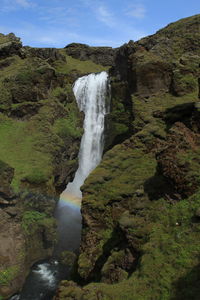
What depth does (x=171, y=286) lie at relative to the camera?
295 inches

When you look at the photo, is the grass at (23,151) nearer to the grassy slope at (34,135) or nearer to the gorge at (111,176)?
the grassy slope at (34,135)

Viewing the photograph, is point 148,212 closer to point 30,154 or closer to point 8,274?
point 8,274

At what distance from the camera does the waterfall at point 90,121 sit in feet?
113

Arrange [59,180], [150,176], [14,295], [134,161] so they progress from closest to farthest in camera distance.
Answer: [150,176] → [134,161] → [14,295] → [59,180]

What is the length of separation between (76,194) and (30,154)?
30.8 ft

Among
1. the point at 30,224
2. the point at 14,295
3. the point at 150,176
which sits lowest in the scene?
the point at 14,295

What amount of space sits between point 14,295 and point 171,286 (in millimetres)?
13885

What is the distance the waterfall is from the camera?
34.4m

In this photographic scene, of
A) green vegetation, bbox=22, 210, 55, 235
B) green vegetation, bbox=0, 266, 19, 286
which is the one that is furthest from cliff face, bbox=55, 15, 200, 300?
green vegetation, bbox=22, 210, 55, 235

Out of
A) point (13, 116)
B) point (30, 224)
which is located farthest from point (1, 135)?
point (30, 224)

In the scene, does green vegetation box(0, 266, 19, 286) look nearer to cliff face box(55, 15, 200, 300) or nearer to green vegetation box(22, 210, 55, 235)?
green vegetation box(22, 210, 55, 235)

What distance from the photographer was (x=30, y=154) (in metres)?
27.4

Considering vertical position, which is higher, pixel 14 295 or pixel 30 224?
pixel 30 224

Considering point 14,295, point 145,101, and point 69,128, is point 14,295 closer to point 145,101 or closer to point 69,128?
point 145,101
